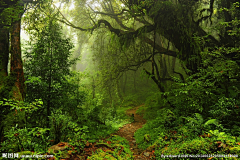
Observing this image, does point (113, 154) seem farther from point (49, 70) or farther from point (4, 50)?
point (4, 50)

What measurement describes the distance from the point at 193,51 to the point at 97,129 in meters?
7.65

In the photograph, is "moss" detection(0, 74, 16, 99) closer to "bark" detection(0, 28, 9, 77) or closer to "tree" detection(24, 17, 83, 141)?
"bark" detection(0, 28, 9, 77)

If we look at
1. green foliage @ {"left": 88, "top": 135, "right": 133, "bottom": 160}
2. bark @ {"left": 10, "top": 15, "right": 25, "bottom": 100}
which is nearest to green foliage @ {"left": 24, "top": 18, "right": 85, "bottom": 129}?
bark @ {"left": 10, "top": 15, "right": 25, "bottom": 100}

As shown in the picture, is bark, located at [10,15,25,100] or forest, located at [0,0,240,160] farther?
bark, located at [10,15,25,100]

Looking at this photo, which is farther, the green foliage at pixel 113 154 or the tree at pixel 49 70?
the tree at pixel 49 70

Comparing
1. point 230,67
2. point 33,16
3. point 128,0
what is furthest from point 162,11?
point 33,16

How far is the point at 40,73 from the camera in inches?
231

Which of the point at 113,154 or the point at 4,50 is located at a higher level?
the point at 4,50

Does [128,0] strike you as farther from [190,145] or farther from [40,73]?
[190,145]

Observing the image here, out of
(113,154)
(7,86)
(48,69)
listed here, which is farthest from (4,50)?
(113,154)

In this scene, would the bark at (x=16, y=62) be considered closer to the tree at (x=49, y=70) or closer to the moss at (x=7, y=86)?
the moss at (x=7, y=86)

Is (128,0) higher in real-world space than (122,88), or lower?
higher

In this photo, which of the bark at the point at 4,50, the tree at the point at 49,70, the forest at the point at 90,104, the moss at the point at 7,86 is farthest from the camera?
the tree at the point at 49,70

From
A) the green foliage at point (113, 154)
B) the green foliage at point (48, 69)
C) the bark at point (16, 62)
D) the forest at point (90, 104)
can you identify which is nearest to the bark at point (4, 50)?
the forest at point (90, 104)
